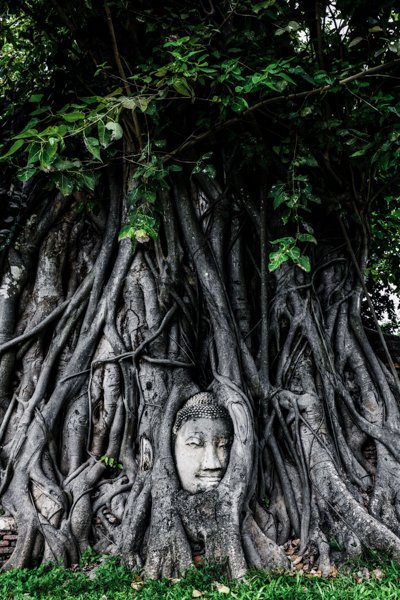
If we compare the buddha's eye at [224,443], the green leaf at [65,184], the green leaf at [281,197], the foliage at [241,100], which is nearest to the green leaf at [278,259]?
the foliage at [241,100]

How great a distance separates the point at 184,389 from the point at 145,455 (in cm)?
56

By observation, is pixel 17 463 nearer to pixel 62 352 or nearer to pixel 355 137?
pixel 62 352

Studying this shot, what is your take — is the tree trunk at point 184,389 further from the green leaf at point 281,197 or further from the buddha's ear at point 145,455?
the green leaf at point 281,197

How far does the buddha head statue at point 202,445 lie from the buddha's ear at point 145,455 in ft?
0.88

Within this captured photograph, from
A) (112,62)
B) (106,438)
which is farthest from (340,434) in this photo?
(112,62)

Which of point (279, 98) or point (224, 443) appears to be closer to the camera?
point (224, 443)

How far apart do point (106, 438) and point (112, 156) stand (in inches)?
89.0

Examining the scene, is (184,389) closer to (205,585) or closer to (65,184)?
(205,585)

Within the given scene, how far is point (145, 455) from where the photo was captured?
4234 millimetres

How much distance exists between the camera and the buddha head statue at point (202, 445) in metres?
3.86

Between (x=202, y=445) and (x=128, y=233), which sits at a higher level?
(x=128, y=233)

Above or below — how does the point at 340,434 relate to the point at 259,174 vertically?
below

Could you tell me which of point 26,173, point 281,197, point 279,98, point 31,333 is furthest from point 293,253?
point 31,333

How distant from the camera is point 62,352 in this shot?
Answer: 483 centimetres
